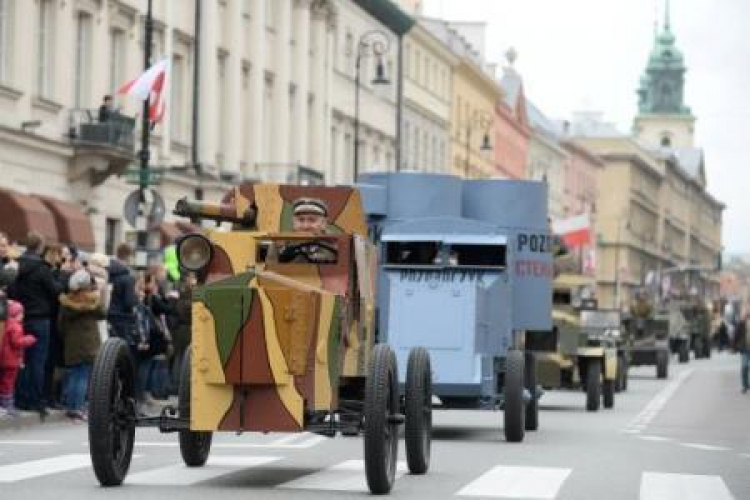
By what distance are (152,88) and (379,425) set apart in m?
26.5

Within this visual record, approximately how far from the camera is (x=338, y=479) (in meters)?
15.8

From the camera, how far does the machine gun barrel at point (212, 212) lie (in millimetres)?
15914

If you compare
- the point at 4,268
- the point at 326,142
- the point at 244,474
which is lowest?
the point at 244,474

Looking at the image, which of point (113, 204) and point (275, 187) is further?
point (113, 204)

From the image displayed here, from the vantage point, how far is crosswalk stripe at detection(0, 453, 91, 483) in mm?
15566

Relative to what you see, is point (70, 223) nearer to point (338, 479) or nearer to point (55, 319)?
point (55, 319)

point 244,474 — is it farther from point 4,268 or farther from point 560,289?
point 560,289

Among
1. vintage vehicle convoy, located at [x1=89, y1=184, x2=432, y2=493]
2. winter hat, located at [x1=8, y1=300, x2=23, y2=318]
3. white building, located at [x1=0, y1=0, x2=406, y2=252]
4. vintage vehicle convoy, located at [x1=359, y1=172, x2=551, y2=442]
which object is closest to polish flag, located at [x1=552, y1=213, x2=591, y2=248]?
white building, located at [x1=0, y1=0, x2=406, y2=252]

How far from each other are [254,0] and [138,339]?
4007cm

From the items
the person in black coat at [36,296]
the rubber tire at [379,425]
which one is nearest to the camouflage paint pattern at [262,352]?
the rubber tire at [379,425]

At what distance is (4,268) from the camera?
21812 mm

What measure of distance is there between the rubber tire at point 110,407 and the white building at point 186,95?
2955 centimetres

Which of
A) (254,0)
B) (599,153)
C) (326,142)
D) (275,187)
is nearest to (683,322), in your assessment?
(326,142)

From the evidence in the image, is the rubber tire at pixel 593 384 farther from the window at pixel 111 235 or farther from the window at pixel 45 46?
the window at pixel 111 235
